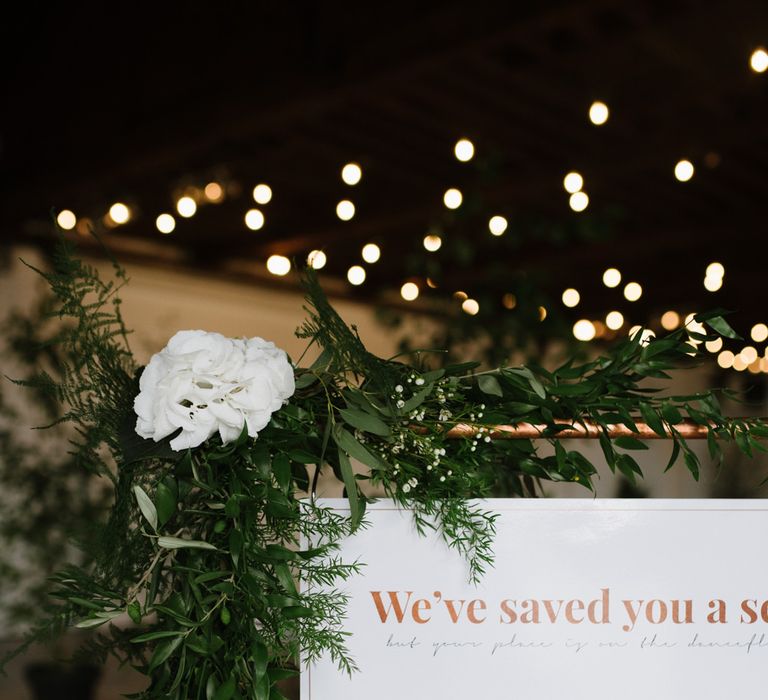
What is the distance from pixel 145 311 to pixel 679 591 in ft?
24.8

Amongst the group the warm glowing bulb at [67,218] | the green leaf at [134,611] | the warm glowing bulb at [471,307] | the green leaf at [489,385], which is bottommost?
the green leaf at [134,611]

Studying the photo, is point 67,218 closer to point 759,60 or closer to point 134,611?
point 759,60

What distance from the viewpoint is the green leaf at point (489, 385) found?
998mm

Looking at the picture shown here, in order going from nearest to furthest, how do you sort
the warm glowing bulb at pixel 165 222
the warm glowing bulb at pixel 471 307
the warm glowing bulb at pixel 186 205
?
the warm glowing bulb at pixel 471 307, the warm glowing bulb at pixel 186 205, the warm glowing bulb at pixel 165 222

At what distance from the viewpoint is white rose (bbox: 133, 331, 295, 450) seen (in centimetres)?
90

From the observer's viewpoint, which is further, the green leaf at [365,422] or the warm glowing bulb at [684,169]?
the warm glowing bulb at [684,169]

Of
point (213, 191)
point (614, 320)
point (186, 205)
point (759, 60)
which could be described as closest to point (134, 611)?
point (759, 60)

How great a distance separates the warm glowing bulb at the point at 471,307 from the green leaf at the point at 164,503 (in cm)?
220

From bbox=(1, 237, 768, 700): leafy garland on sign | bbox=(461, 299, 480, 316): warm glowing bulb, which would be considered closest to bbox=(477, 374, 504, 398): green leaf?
bbox=(1, 237, 768, 700): leafy garland on sign

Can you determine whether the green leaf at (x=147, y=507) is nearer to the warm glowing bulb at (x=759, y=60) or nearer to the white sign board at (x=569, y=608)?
the white sign board at (x=569, y=608)

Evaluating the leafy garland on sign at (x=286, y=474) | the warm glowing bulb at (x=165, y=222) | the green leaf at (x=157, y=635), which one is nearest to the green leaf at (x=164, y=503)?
the leafy garland on sign at (x=286, y=474)

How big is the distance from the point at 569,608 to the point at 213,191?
5.50 meters

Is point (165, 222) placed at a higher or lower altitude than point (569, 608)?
higher

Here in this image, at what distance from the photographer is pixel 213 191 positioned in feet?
20.2
